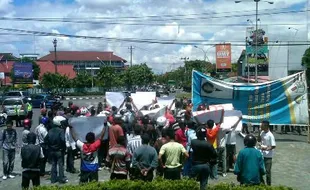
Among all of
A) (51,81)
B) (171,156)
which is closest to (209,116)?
(171,156)

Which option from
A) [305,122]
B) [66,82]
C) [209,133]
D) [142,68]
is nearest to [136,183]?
[209,133]

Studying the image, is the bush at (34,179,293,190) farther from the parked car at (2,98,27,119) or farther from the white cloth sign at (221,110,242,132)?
the parked car at (2,98,27,119)

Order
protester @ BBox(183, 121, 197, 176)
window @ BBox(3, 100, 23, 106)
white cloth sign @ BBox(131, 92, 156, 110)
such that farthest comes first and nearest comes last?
window @ BBox(3, 100, 23, 106)
white cloth sign @ BBox(131, 92, 156, 110)
protester @ BBox(183, 121, 197, 176)

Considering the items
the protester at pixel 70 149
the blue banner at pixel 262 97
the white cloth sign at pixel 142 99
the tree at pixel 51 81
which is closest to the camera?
the protester at pixel 70 149

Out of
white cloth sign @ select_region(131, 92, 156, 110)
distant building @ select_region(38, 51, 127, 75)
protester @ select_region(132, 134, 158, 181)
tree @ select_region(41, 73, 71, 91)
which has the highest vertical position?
distant building @ select_region(38, 51, 127, 75)

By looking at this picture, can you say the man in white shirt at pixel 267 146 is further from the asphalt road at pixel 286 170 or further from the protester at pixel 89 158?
the protester at pixel 89 158

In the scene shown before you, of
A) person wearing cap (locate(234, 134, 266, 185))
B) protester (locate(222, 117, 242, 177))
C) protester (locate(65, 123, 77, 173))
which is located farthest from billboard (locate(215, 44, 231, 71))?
person wearing cap (locate(234, 134, 266, 185))

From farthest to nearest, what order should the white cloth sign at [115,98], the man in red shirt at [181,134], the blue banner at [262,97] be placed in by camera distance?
the white cloth sign at [115,98] → the blue banner at [262,97] → the man in red shirt at [181,134]

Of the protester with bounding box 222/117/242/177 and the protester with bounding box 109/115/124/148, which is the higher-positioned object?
the protester with bounding box 109/115/124/148

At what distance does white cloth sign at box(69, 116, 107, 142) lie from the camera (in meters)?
13.0

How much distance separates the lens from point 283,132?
2425cm

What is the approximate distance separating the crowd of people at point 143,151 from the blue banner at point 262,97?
5.48m

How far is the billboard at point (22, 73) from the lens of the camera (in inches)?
2940

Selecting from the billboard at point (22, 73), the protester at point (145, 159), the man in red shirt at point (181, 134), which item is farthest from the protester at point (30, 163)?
the billboard at point (22, 73)
